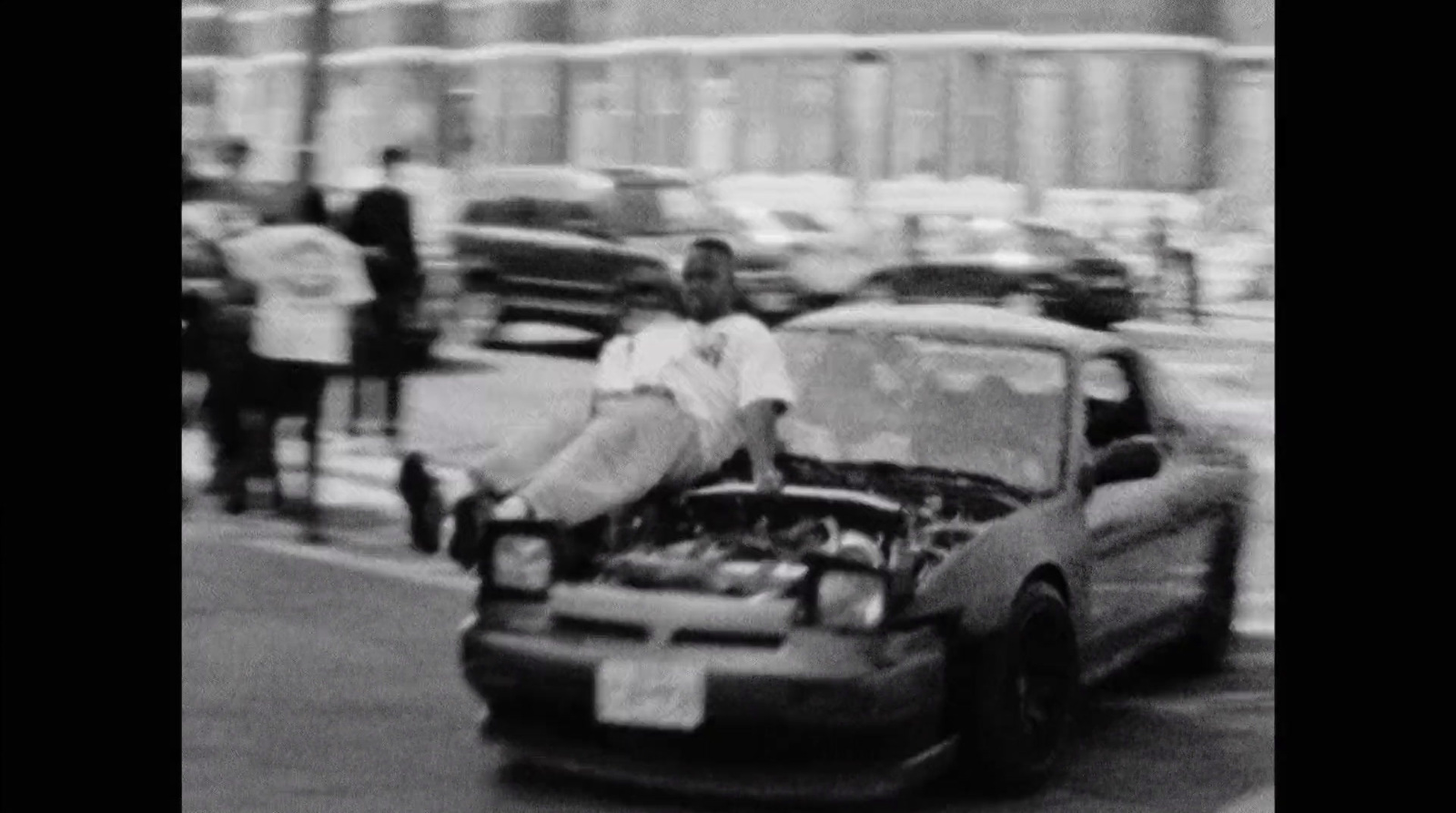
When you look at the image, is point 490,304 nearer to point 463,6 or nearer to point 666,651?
point 463,6

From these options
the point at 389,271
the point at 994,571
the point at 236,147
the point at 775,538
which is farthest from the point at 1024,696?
the point at 236,147

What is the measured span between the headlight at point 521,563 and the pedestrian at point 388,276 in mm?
855

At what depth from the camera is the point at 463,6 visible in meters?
5.55

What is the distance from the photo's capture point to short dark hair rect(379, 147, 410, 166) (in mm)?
5402

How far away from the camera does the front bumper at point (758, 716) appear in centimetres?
433

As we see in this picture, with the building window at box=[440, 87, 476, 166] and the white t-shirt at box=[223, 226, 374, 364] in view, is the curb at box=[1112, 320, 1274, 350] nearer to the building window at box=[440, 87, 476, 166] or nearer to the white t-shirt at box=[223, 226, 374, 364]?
the building window at box=[440, 87, 476, 166]

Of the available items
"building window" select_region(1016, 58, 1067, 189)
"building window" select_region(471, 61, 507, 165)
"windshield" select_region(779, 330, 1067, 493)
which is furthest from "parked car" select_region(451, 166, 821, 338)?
"building window" select_region(1016, 58, 1067, 189)

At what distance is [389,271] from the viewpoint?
545 centimetres

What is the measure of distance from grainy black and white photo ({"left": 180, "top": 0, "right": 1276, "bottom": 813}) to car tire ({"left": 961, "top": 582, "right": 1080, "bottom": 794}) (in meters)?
0.01

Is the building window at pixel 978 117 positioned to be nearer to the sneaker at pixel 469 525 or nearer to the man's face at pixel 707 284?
the man's face at pixel 707 284
